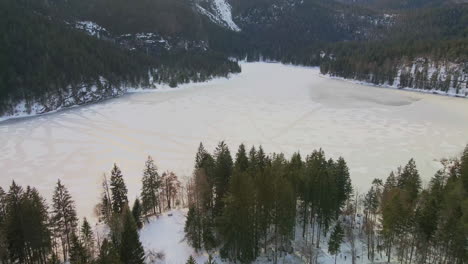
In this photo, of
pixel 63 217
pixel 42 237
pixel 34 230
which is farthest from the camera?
pixel 63 217

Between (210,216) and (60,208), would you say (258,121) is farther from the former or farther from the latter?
(60,208)

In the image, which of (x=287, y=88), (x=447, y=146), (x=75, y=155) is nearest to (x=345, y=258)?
(x=447, y=146)

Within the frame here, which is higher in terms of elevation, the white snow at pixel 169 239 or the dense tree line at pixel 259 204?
the dense tree line at pixel 259 204

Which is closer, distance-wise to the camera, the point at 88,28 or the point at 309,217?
the point at 309,217

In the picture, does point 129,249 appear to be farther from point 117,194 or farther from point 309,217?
point 309,217

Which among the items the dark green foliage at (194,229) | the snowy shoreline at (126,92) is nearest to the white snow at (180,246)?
the dark green foliage at (194,229)

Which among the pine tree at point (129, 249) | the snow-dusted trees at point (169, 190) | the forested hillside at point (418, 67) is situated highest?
the forested hillside at point (418, 67)

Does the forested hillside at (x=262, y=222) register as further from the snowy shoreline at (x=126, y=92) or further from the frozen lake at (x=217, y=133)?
the snowy shoreline at (x=126, y=92)

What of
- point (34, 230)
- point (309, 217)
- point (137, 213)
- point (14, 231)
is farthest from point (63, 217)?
point (309, 217)
